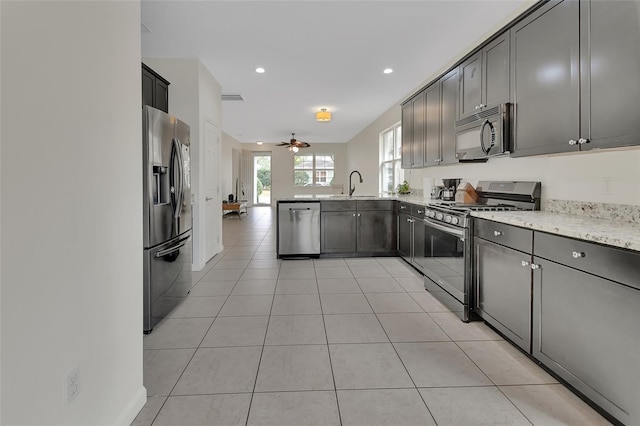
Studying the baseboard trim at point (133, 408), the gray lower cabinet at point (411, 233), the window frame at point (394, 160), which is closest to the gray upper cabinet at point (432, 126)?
the gray lower cabinet at point (411, 233)

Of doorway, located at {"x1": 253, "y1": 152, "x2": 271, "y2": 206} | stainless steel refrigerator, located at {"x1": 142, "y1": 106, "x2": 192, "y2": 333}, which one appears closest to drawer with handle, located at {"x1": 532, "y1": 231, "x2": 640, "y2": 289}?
stainless steel refrigerator, located at {"x1": 142, "y1": 106, "x2": 192, "y2": 333}

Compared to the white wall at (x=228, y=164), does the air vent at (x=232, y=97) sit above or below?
above

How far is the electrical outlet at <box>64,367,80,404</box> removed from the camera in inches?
48.0

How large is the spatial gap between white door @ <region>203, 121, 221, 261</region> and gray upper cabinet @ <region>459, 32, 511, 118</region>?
3.31 meters

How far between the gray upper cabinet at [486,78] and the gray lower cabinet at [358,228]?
77.0 inches

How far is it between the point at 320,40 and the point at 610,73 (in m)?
2.77

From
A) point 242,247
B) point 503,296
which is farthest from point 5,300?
point 242,247

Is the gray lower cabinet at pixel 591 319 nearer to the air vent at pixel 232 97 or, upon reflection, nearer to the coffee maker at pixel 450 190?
the coffee maker at pixel 450 190

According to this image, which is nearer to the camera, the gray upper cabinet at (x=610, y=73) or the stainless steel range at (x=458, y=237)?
the gray upper cabinet at (x=610, y=73)

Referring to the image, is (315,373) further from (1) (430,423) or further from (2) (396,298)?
(2) (396,298)

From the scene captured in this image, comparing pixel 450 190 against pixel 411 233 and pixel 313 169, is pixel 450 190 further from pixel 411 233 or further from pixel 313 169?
pixel 313 169

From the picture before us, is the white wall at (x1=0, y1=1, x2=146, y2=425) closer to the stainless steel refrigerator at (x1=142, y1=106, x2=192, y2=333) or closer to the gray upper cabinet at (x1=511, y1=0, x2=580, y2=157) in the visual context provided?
the stainless steel refrigerator at (x1=142, y1=106, x2=192, y2=333)

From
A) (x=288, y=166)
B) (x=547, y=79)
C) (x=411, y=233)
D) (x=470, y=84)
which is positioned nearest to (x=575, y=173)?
(x=547, y=79)

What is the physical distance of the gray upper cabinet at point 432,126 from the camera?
4.27 meters
